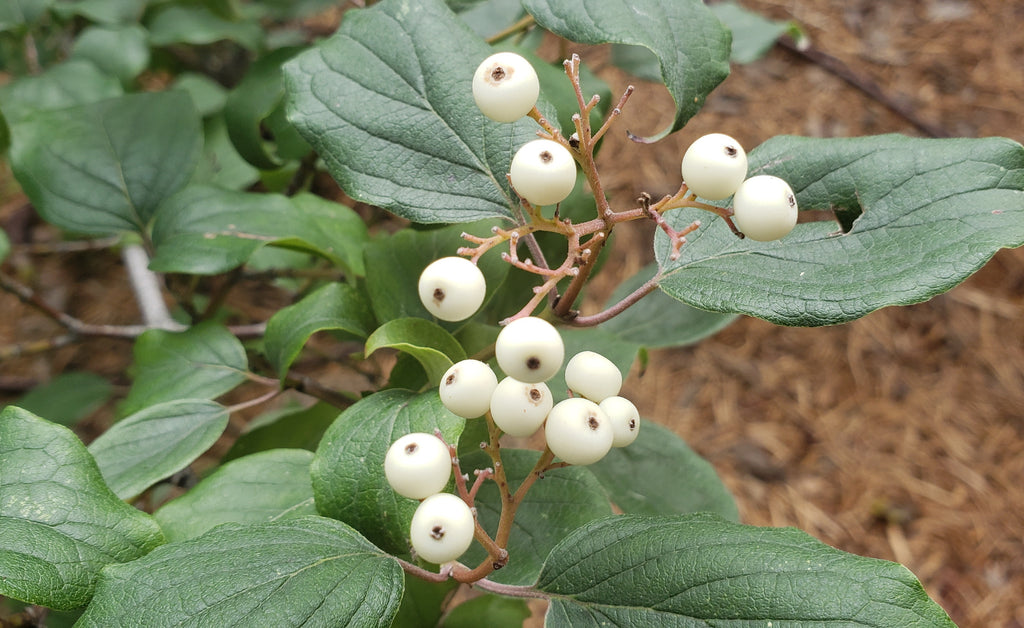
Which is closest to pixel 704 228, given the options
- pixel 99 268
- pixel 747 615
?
pixel 747 615

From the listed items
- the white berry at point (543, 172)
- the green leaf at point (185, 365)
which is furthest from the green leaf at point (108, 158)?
the white berry at point (543, 172)

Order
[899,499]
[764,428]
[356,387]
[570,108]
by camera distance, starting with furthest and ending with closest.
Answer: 1. [764,428]
2. [899,499]
3. [356,387]
4. [570,108]

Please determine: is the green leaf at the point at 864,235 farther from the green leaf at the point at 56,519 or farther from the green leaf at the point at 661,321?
the green leaf at the point at 56,519

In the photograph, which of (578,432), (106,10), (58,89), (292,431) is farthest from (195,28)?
(578,432)

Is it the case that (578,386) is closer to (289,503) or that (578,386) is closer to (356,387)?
(289,503)

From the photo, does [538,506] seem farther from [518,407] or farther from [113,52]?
[113,52]
